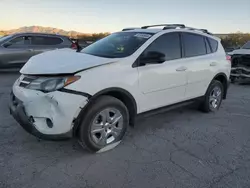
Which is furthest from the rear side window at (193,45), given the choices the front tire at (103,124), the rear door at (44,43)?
the rear door at (44,43)

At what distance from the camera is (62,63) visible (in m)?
3.11

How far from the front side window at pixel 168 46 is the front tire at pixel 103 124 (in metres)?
1.07

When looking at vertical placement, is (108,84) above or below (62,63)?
below

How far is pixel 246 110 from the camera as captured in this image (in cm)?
557

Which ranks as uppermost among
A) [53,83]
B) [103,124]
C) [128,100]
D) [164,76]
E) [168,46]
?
[168,46]

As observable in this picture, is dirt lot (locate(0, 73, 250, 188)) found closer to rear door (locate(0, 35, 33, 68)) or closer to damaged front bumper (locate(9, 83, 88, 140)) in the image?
damaged front bumper (locate(9, 83, 88, 140))

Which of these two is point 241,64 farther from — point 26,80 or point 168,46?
point 26,80

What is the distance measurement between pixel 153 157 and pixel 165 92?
117cm

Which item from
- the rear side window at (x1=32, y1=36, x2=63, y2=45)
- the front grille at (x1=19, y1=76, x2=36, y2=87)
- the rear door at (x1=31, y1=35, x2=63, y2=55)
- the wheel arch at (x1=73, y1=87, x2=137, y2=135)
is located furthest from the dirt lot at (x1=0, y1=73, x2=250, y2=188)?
the rear side window at (x1=32, y1=36, x2=63, y2=45)

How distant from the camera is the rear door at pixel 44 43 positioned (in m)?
9.25

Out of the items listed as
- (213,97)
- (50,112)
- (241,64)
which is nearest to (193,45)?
(213,97)

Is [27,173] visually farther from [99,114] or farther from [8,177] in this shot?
[99,114]

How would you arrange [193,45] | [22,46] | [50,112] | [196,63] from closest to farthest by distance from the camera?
[50,112]
[196,63]
[193,45]
[22,46]

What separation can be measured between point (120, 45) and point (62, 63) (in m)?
1.16
